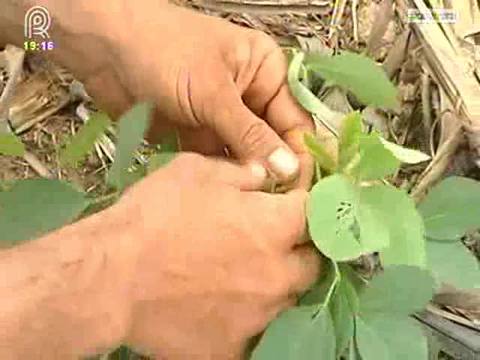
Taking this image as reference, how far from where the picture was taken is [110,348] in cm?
93

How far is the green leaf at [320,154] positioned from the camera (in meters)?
0.97

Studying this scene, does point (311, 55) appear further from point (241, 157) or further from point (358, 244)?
point (358, 244)

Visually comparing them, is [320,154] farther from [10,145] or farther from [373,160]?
[10,145]

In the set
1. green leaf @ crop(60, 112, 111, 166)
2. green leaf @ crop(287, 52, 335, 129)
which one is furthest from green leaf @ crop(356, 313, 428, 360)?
green leaf @ crop(60, 112, 111, 166)

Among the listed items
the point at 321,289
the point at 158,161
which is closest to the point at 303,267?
the point at 321,289

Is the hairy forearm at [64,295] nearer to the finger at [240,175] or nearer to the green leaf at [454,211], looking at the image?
the finger at [240,175]

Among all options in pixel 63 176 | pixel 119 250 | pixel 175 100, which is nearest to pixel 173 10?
pixel 175 100

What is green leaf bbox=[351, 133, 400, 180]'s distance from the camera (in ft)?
2.99

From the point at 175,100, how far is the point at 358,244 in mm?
300

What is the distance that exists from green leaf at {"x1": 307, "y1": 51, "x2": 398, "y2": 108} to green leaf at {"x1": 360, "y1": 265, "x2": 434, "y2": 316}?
0.65 ft

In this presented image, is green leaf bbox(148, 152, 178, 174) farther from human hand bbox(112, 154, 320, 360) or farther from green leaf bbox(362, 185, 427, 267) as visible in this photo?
green leaf bbox(362, 185, 427, 267)

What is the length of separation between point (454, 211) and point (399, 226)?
0.08 meters
